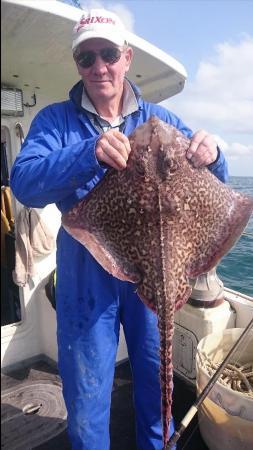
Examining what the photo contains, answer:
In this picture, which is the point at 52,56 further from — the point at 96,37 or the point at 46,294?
the point at 46,294

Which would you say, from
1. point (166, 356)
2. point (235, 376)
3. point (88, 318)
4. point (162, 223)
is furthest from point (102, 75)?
point (235, 376)

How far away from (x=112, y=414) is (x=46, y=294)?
5.84 feet

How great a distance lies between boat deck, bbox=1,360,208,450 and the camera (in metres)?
3.74

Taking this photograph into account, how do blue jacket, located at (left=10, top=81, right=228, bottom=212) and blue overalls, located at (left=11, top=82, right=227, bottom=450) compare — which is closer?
blue jacket, located at (left=10, top=81, right=228, bottom=212)

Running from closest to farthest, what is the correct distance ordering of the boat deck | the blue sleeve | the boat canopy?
the blue sleeve → the boat canopy → the boat deck

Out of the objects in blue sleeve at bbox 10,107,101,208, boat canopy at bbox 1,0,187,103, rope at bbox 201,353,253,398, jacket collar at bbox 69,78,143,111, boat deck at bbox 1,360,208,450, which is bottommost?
boat deck at bbox 1,360,208,450

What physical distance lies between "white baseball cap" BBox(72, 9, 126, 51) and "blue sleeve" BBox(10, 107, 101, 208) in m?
0.82

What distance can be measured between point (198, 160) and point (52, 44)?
2369mm

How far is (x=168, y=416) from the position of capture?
2.07 meters

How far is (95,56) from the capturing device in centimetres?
264

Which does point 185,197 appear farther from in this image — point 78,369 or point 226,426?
point 226,426

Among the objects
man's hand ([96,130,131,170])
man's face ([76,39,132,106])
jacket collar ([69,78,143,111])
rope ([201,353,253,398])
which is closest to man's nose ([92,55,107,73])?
man's face ([76,39,132,106])

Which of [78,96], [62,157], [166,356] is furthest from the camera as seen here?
[78,96]

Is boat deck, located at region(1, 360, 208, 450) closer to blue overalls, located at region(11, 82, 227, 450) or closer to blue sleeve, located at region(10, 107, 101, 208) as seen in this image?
blue overalls, located at region(11, 82, 227, 450)
